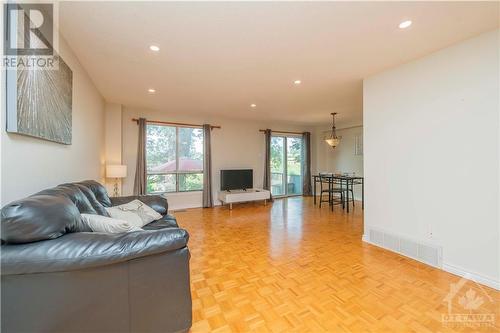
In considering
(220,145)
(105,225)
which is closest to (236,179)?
(220,145)

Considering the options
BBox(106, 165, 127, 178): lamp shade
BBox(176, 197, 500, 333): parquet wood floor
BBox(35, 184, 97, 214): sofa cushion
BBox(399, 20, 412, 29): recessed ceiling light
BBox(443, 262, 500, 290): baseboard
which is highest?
BBox(399, 20, 412, 29): recessed ceiling light

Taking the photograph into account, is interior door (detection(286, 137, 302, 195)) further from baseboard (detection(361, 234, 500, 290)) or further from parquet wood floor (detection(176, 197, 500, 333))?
baseboard (detection(361, 234, 500, 290))

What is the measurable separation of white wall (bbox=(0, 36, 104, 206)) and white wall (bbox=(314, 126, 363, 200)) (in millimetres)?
6285

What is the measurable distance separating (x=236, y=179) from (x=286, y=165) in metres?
2.11

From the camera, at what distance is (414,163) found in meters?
2.59

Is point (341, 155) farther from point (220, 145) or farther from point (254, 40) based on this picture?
point (254, 40)

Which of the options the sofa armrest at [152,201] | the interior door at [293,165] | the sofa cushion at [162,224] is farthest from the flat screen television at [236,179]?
the sofa cushion at [162,224]

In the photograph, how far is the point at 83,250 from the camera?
111cm

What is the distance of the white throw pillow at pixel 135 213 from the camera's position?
2.19 m

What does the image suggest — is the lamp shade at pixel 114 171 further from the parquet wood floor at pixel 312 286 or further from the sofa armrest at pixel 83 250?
the sofa armrest at pixel 83 250

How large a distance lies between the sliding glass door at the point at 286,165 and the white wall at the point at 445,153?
163 inches

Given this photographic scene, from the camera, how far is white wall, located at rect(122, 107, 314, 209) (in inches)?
193

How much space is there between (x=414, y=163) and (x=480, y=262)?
1.11m

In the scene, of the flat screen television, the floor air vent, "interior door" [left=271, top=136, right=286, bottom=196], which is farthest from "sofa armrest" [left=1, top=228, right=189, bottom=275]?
"interior door" [left=271, top=136, right=286, bottom=196]
